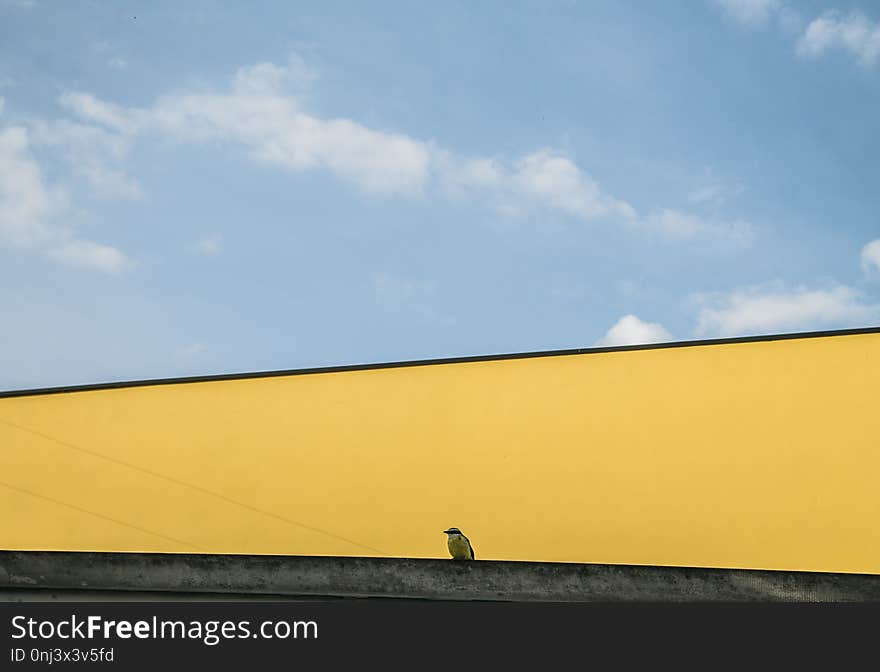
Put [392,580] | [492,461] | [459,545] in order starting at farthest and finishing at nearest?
1. [492,461]
2. [459,545]
3. [392,580]

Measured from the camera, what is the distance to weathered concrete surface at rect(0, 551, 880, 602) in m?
3.92

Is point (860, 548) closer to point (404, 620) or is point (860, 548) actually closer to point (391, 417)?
point (391, 417)

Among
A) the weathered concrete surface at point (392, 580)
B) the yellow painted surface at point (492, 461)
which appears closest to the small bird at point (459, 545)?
the yellow painted surface at point (492, 461)

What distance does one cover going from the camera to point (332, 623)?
3029mm

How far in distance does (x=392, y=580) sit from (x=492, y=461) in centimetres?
235

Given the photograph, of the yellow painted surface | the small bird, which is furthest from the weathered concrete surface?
the yellow painted surface

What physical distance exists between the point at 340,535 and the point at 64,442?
2.10 metres

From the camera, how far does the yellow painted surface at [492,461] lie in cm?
607

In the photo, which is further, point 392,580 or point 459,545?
point 459,545

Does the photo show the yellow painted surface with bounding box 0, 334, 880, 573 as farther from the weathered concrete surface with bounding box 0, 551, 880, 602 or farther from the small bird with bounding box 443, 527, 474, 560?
the weathered concrete surface with bounding box 0, 551, 880, 602

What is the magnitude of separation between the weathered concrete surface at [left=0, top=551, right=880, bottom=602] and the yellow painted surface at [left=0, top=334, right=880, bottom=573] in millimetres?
2054

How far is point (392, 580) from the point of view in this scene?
165 inches

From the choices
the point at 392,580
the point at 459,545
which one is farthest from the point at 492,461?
the point at 392,580

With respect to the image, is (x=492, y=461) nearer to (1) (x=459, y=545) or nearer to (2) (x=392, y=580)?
(1) (x=459, y=545)
